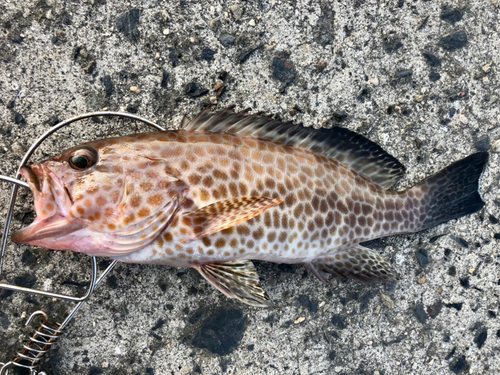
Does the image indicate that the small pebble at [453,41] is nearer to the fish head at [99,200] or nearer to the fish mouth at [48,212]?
the fish head at [99,200]

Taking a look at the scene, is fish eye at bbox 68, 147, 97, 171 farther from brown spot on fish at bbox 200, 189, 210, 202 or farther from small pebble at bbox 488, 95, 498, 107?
small pebble at bbox 488, 95, 498, 107

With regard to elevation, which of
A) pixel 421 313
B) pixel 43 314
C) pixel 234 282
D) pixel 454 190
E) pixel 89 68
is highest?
pixel 89 68

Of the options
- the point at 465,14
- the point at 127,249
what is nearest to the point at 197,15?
the point at 127,249

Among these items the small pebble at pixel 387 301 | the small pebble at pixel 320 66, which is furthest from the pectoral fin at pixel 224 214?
the small pebble at pixel 387 301

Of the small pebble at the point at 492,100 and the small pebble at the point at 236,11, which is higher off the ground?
the small pebble at the point at 236,11

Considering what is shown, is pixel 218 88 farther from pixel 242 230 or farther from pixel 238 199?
pixel 242 230

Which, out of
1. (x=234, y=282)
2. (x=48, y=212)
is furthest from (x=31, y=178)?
→ (x=234, y=282)
